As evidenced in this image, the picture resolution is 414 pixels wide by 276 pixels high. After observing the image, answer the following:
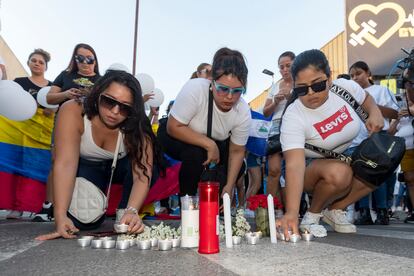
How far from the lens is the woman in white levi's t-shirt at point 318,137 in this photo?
257 centimetres

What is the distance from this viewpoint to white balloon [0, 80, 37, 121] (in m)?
3.66

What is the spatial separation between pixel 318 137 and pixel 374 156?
412mm

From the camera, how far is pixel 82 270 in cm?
151

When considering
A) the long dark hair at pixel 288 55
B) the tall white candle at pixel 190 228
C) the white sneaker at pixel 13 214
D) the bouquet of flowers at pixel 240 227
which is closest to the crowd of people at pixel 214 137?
the bouquet of flowers at pixel 240 227

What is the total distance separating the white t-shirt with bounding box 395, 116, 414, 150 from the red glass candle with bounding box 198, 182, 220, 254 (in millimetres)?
3140

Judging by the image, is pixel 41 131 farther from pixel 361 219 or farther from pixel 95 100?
pixel 361 219

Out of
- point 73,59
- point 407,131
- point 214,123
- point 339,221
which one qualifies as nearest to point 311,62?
point 214,123

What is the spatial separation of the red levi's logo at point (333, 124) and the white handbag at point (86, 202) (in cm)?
162

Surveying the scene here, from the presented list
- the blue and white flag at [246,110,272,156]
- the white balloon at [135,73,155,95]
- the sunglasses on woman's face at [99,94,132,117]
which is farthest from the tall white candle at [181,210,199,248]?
the white balloon at [135,73,155,95]

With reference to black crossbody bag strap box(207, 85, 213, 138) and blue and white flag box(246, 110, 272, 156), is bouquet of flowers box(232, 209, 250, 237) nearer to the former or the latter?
black crossbody bag strap box(207, 85, 213, 138)

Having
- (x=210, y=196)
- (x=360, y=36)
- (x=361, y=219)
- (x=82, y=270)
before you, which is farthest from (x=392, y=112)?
(x=360, y=36)

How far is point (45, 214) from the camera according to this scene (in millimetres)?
4074

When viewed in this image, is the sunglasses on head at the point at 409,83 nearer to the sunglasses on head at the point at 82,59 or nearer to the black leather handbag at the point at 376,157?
the black leather handbag at the point at 376,157

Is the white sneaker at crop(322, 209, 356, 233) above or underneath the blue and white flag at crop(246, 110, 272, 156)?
underneath
